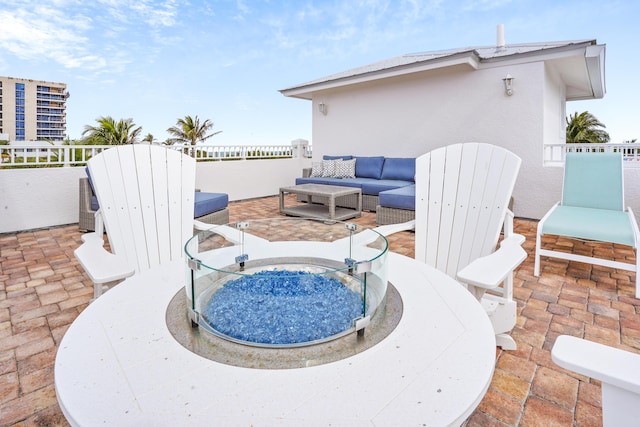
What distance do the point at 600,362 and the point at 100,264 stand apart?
145 cm

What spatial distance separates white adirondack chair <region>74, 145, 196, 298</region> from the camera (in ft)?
5.97

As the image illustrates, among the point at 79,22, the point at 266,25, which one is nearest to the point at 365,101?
the point at 266,25

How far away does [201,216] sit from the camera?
382cm

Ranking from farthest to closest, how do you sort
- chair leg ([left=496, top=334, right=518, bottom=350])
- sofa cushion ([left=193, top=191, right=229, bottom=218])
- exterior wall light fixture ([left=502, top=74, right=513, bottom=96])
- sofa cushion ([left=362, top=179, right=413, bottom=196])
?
sofa cushion ([left=362, top=179, right=413, bottom=196]) < exterior wall light fixture ([left=502, top=74, right=513, bottom=96]) < sofa cushion ([left=193, top=191, right=229, bottom=218]) < chair leg ([left=496, top=334, right=518, bottom=350])

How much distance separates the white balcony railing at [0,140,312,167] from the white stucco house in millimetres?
1037

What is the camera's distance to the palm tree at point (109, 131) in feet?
51.9

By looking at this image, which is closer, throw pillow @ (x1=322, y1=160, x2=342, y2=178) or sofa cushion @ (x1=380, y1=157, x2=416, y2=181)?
sofa cushion @ (x1=380, y1=157, x2=416, y2=181)

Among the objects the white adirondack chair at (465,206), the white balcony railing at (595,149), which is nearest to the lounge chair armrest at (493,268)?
the white adirondack chair at (465,206)

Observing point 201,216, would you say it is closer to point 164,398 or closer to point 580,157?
point 164,398

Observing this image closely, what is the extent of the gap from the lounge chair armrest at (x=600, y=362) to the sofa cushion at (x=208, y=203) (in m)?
3.53

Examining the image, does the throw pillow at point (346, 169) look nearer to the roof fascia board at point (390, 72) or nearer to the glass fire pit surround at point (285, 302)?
the roof fascia board at point (390, 72)

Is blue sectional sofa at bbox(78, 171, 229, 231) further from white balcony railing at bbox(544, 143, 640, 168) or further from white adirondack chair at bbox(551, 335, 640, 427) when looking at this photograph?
white balcony railing at bbox(544, 143, 640, 168)

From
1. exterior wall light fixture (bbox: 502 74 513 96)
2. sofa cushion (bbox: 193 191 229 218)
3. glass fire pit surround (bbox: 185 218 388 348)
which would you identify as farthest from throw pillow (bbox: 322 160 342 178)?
glass fire pit surround (bbox: 185 218 388 348)

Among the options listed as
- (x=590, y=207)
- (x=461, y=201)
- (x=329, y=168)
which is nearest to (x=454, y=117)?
(x=329, y=168)
